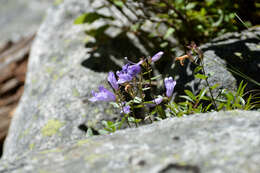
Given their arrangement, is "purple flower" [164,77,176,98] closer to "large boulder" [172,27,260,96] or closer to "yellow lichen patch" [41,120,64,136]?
"large boulder" [172,27,260,96]

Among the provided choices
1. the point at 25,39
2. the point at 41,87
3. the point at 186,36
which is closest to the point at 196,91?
the point at 186,36

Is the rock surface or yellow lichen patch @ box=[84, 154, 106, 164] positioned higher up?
yellow lichen patch @ box=[84, 154, 106, 164]

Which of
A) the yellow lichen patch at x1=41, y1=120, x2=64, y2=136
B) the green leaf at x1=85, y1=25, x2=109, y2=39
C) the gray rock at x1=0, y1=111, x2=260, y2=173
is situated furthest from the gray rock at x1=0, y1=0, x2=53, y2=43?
the gray rock at x1=0, y1=111, x2=260, y2=173

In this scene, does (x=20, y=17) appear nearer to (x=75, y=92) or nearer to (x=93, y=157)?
(x=75, y=92)

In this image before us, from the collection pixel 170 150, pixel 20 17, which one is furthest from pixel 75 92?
pixel 20 17

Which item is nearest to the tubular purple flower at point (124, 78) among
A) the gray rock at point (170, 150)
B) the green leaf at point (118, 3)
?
the gray rock at point (170, 150)

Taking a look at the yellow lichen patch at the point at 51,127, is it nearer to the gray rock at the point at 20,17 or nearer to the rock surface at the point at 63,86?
the rock surface at the point at 63,86

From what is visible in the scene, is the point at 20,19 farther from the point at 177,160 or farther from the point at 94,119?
the point at 177,160

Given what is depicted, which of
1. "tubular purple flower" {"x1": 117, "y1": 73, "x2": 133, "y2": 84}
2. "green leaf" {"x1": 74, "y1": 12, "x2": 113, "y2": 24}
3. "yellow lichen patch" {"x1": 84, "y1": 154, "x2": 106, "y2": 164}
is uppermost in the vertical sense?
"yellow lichen patch" {"x1": 84, "y1": 154, "x2": 106, "y2": 164}
